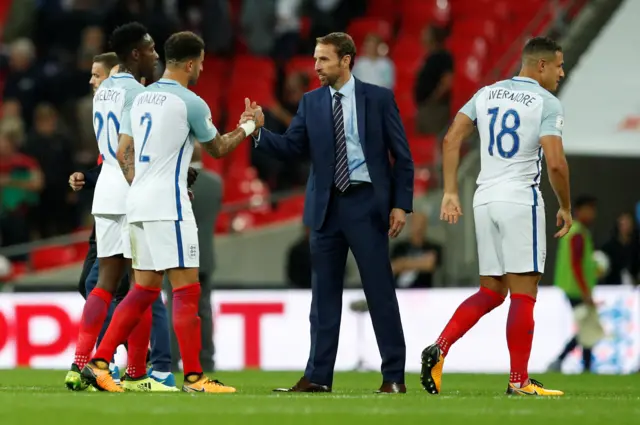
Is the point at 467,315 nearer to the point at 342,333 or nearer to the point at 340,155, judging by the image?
the point at 340,155

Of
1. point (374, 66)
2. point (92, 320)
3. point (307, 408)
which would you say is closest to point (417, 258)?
point (374, 66)

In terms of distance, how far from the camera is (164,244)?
8492 mm

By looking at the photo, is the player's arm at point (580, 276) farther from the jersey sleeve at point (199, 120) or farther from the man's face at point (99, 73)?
the jersey sleeve at point (199, 120)

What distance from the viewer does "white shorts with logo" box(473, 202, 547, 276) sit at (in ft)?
28.8

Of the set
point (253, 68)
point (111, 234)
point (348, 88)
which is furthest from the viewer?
point (253, 68)

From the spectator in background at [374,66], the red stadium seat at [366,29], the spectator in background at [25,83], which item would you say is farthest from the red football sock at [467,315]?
the red stadium seat at [366,29]

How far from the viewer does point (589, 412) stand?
7262 millimetres

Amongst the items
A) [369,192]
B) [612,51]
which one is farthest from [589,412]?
[612,51]

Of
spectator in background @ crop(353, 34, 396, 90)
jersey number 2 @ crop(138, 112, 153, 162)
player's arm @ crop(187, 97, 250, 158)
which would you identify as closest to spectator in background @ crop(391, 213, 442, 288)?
spectator in background @ crop(353, 34, 396, 90)

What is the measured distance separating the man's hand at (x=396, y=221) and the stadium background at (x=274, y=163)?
562 cm

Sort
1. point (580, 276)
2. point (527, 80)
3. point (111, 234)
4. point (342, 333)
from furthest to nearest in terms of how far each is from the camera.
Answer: point (342, 333), point (580, 276), point (111, 234), point (527, 80)

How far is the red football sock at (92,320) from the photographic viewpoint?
889 cm

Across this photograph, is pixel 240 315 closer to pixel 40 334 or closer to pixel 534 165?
pixel 40 334

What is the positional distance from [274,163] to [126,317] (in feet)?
32.9
